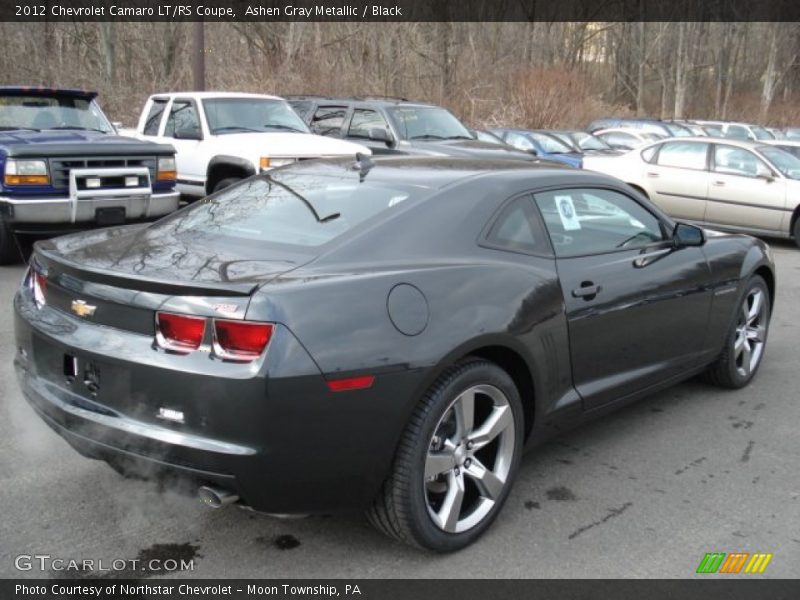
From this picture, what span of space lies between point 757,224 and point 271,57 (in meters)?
19.6

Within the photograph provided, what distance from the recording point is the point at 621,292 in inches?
160

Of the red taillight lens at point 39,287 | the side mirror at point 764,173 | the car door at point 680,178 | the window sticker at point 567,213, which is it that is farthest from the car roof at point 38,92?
the side mirror at point 764,173

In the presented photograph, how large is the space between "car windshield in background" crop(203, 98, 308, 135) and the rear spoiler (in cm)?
768

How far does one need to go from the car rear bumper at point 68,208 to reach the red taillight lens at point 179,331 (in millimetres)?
5575

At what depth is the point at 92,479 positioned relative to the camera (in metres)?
3.84

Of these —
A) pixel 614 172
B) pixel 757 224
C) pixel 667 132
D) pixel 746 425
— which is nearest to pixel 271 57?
pixel 667 132

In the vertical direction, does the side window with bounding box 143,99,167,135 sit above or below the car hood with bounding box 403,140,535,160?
above

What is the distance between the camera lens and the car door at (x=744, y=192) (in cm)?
1170

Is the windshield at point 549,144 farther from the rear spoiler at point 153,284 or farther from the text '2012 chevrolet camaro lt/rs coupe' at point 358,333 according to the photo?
the rear spoiler at point 153,284

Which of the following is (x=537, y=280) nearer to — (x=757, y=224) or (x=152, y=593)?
(x=152, y=593)

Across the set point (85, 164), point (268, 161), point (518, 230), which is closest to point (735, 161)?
point (268, 161)

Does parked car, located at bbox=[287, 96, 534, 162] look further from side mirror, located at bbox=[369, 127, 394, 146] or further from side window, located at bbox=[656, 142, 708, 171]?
side window, located at bbox=[656, 142, 708, 171]

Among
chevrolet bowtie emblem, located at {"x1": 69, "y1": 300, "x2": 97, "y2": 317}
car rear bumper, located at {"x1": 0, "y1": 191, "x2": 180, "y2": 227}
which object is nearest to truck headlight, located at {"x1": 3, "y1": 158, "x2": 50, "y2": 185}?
car rear bumper, located at {"x1": 0, "y1": 191, "x2": 180, "y2": 227}

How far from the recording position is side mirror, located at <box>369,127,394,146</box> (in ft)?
39.8
